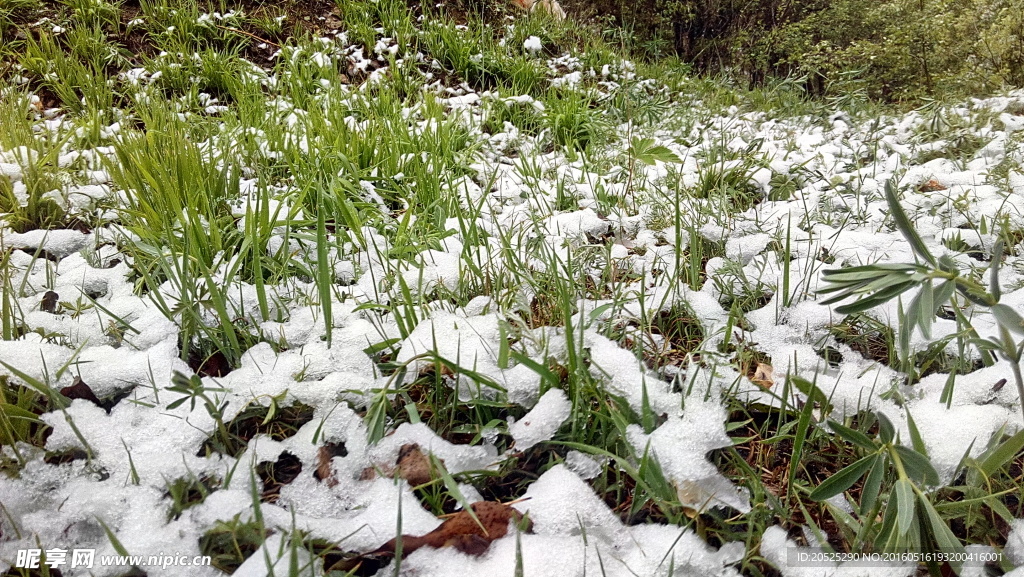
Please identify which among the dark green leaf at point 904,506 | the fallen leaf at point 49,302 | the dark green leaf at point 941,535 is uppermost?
the dark green leaf at point 904,506

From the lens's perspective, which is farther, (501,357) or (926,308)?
(501,357)

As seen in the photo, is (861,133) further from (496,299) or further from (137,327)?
(137,327)

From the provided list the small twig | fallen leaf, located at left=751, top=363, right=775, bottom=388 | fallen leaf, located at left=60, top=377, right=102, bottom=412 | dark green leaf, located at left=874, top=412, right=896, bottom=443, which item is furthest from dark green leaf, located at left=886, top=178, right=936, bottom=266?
the small twig

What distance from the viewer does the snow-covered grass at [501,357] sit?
732 mm

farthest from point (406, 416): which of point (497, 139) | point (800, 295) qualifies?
point (497, 139)

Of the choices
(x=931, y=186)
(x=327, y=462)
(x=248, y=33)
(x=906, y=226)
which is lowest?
(x=327, y=462)

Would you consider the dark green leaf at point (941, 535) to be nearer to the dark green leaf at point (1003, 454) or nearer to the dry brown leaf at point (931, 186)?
the dark green leaf at point (1003, 454)

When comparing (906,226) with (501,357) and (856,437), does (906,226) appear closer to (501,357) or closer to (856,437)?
(856,437)

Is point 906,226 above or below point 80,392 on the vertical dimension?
above

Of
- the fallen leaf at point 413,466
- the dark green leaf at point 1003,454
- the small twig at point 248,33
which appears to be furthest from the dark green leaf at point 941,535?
the small twig at point 248,33

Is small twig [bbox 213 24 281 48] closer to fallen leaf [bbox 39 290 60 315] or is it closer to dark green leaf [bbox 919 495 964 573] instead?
fallen leaf [bbox 39 290 60 315]

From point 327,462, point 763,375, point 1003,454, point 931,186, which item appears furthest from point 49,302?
point 931,186

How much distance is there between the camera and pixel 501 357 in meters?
0.92

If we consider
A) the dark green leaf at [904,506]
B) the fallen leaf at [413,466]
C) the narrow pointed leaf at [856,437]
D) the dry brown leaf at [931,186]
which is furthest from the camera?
the dry brown leaf at [931,186]
